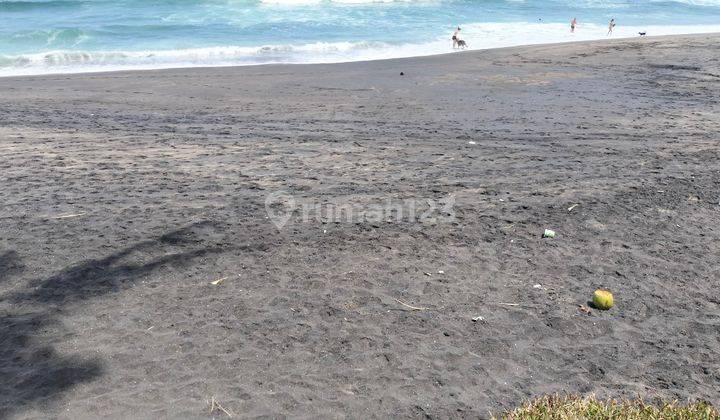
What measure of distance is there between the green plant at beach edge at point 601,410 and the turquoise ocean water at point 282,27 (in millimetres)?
17362

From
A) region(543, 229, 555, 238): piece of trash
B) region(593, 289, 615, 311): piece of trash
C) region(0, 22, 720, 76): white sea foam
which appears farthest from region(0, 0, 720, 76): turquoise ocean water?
region(593, 289, 615, 311): piece of trash

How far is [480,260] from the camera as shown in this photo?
6238mm

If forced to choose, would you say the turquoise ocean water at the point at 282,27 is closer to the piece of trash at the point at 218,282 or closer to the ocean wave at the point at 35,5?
the ocean wave at the point at 35,5

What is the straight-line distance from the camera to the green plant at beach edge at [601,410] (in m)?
3.89

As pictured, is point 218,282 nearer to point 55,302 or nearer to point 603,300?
point 55,302

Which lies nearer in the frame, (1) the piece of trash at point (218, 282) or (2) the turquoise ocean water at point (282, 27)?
(1) the piece of trash at point (218, 282)

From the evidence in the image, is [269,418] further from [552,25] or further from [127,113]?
[552,25]

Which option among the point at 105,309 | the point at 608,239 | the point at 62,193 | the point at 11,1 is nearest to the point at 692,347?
the point at 608,239

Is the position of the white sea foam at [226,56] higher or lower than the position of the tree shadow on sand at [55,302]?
higher

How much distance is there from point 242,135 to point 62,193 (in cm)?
321

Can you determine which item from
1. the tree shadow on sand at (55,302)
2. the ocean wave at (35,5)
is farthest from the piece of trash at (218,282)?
the ocean wave at (35,5)

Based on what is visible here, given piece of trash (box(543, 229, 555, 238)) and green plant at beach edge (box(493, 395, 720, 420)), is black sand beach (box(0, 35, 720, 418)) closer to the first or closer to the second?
piece of trash (box(543, 229, 555, 238))

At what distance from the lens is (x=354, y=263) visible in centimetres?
618

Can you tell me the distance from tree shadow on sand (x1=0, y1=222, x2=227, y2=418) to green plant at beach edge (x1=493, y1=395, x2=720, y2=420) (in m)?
2.69
